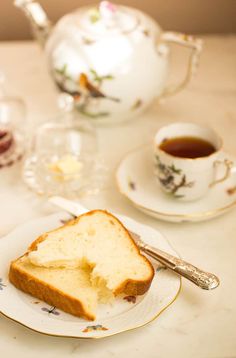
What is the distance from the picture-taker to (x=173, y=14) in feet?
5.19

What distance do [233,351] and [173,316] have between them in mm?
92

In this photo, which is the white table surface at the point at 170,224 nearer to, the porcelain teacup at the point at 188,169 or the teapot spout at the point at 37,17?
the porcelain teacup at the point at 188,169

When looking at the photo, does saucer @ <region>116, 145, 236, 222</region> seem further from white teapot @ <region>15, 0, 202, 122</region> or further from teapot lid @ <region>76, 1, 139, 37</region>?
teapot lid @ <region>76, 1, 139, 37</region>

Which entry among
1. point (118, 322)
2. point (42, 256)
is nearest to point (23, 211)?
point (42, 256)

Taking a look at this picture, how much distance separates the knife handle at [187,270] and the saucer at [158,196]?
11 cm

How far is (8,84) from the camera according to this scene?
4.38 feet

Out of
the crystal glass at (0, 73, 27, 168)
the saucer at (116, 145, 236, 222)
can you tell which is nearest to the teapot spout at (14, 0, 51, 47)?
the crystal glass at (0, 73, 27, 168)

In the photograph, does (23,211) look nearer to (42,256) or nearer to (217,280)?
(42,256)

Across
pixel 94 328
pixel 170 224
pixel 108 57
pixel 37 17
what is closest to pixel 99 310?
pixel 94 328

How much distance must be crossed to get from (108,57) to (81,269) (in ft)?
1.45

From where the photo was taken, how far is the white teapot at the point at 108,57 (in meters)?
1.05

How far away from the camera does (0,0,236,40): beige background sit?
1562 mm

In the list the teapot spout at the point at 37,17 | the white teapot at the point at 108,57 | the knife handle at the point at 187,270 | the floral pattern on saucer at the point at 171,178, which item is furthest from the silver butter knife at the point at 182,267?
the teapot spout at the point at 37,17

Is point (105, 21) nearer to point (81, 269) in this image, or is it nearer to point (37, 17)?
point (37, 17)
